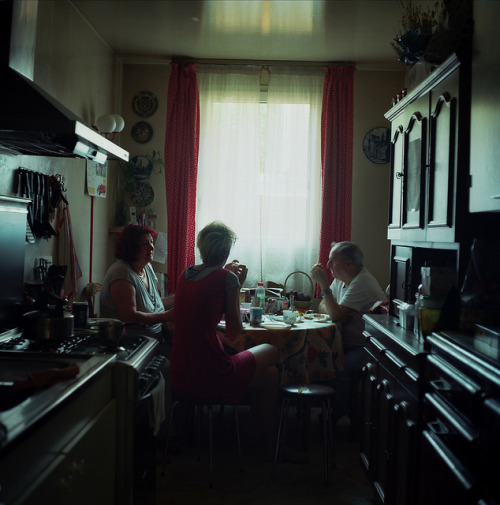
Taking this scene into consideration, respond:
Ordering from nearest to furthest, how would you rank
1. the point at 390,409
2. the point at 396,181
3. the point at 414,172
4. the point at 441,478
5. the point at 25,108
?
the point at 441,478, the point at 25,108, the point at 390,409, the point at 414,172, the point at 396,181

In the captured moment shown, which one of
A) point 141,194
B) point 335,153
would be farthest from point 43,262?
point 335,153

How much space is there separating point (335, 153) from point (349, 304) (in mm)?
1835

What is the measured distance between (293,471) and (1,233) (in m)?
1.95

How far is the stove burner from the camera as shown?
209 cm

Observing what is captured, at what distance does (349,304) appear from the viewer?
3.68 meters

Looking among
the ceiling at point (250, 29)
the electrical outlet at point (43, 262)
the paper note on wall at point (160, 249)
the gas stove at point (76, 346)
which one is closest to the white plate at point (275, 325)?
the gas stove at point (76, 346)

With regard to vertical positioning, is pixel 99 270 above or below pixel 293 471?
above

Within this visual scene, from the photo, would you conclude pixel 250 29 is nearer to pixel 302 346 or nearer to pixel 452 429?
pixel 302 346

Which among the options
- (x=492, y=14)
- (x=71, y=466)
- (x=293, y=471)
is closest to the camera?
(x=71, y=466)

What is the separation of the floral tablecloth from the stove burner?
1130mm

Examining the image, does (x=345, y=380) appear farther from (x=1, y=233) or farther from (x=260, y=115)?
(x=260, y=115)

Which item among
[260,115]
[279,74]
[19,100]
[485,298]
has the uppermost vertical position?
[279,74]

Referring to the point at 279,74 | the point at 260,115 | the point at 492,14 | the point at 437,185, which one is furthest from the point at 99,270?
the point at 492,14

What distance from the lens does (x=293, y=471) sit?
306 cm
